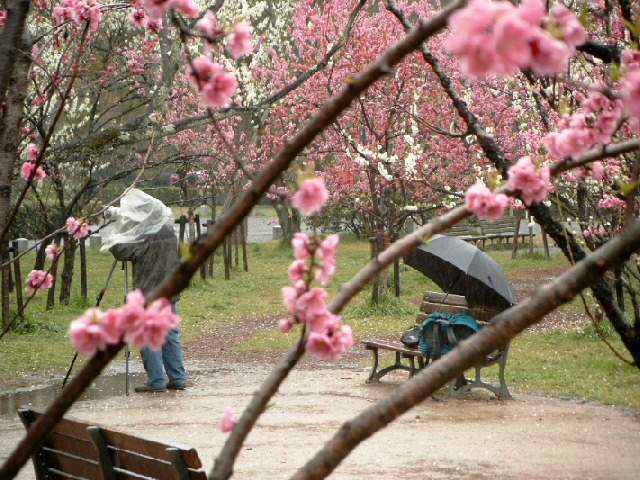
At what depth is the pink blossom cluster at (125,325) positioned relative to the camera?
1699 millimetres

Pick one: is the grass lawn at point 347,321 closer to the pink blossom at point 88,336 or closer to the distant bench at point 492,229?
the distant bench at point 492,229

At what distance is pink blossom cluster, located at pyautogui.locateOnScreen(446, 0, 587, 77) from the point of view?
1.22 meters

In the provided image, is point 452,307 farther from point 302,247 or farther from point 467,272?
point 302,247

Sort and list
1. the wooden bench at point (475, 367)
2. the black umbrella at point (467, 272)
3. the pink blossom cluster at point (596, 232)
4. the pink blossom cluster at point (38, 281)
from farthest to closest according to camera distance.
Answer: the black umbrella at point (467, 272) → the wooden bench at point (475, 367) → the pink blossom cluster at point (596, 232) → the pink blossom cluster at point (38, 281)

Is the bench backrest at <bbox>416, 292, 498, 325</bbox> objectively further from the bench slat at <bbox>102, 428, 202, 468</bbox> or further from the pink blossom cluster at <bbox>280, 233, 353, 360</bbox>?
the pink blossom cluster at <bbox>280, 233, 353, 360</bbox>

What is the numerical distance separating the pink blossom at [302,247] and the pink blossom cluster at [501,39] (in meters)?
0.80

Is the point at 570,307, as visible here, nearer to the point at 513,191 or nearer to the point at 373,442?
the point at 373,442

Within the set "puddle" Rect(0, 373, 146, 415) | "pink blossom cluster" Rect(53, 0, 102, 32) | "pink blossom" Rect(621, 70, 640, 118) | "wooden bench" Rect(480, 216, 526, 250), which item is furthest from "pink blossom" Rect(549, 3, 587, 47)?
"wooden bench" Rect(480, 216, 526, 250)

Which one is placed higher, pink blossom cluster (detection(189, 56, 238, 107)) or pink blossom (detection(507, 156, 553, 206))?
pink blossom cluster (detection(189, 56, 238, 107))

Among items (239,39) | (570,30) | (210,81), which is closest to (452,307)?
(239,39)

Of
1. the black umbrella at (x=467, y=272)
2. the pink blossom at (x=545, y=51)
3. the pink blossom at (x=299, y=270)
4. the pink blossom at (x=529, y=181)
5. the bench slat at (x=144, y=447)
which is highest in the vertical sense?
the pink blossom at (x=545, y=51)

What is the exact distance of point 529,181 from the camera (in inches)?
98.0

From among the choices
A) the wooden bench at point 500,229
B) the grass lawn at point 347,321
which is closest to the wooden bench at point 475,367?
the grass lawn at point 347,321

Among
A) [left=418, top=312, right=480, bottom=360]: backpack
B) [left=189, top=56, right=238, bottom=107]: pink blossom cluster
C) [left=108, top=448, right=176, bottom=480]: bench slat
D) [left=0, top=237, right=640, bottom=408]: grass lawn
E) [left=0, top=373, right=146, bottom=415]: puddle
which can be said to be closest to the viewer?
[left=189, top=56, right=238, bottom=107]: pink blossom cluster
